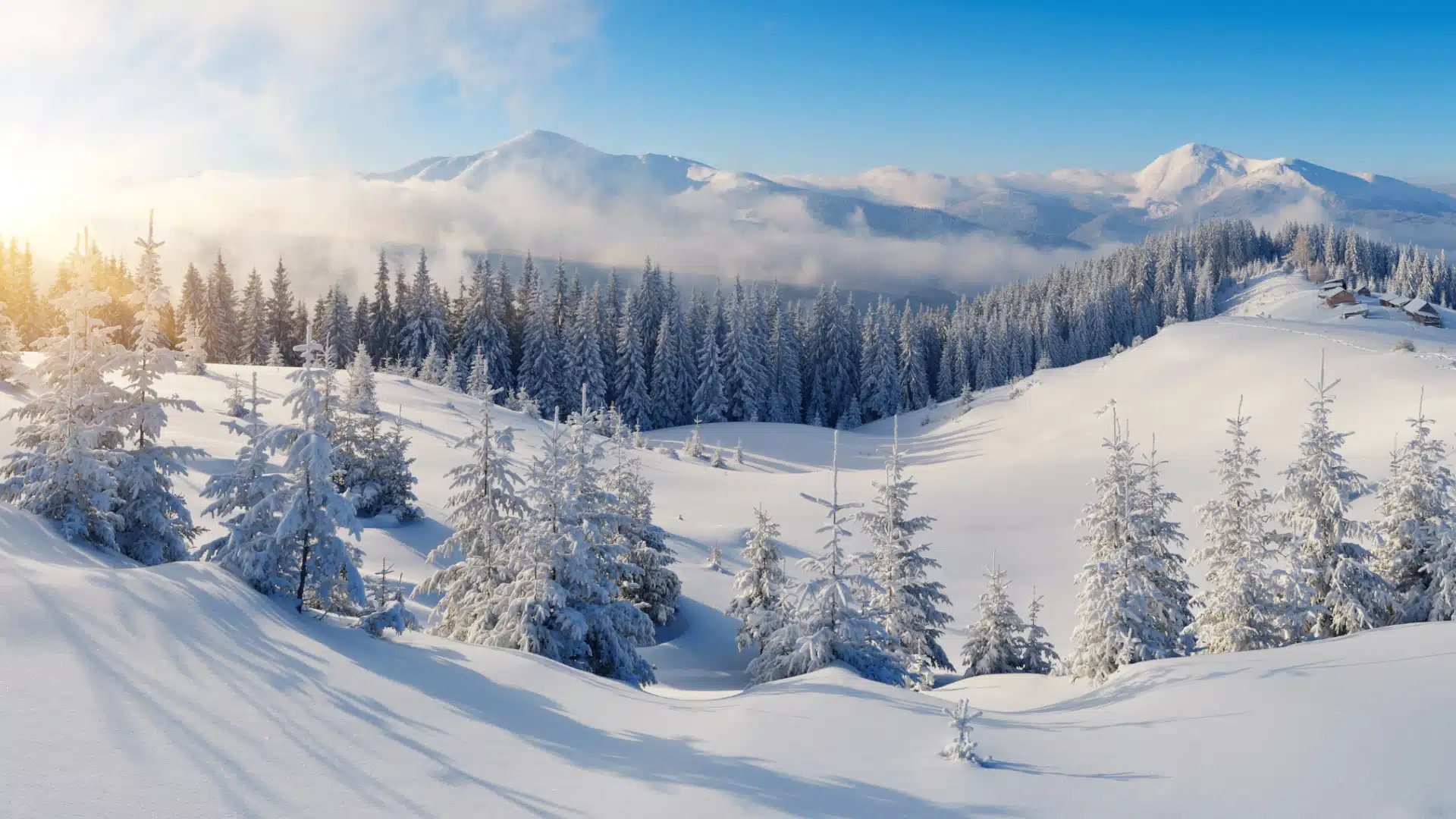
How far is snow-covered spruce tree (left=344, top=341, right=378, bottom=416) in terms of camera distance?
79.5 feet

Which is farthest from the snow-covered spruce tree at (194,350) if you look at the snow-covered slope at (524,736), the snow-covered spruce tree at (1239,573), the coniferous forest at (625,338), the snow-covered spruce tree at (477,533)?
the snow-covered spruce tree at (1239,573)

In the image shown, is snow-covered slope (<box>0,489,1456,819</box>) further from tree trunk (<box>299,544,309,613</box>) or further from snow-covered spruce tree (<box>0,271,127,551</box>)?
snow-covered spruce tree (<box>0,271,127,551</box>)

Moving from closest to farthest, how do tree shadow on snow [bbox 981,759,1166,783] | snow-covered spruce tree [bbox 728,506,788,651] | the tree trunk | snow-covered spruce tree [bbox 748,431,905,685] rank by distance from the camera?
tree shadow on snow [bbox 981,759,1166,783] < the tree trunk < snow-covered spruce tree [bbox 748,431,905,685] < snow-covered spruce tree [bbox 728,506,788,651]

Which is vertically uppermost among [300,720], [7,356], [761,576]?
[7,356]

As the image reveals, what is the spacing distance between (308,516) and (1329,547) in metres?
20.3

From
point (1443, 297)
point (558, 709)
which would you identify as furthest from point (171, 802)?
point (1443, 297)

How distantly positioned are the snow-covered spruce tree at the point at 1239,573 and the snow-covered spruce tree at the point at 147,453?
806 inches

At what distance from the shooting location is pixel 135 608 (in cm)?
857

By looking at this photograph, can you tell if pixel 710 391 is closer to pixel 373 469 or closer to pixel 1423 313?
pixel 373 469

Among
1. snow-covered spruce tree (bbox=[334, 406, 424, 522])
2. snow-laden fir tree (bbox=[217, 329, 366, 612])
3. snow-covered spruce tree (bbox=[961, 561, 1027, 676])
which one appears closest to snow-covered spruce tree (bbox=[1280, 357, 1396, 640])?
snow-covered spruce tree (bbox=[961, 561, 1027, 676])

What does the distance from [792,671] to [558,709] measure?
5772mm

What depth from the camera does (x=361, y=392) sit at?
27594mm

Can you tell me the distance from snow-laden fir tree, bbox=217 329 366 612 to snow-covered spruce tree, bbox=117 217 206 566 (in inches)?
114

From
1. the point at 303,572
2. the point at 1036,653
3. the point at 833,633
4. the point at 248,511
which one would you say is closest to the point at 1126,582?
the point at 1036,653
